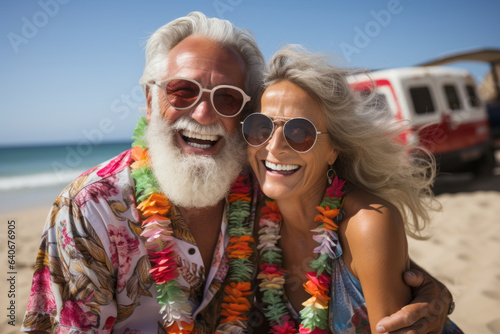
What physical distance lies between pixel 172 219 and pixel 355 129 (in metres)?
1.27

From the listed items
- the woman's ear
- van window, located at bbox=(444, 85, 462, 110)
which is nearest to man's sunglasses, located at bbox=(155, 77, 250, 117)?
the woman's ear

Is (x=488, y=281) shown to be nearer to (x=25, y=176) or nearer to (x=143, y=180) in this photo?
(x=143, y=180)

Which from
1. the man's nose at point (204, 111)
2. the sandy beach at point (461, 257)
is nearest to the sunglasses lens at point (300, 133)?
the man's nose at point (204, 111)

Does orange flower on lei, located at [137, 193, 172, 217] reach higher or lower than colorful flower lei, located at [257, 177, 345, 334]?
higher

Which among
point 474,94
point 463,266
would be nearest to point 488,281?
point 463,266

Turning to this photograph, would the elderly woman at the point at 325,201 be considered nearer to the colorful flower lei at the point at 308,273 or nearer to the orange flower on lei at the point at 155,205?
the colorful flower lei at the point at 308,273

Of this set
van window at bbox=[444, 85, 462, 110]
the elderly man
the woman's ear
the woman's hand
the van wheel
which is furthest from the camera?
the van wheel

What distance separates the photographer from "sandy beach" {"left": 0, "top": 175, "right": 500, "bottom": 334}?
3225 mm

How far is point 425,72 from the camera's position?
8.03 metres

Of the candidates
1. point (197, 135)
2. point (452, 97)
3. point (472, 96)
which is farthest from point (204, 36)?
point (472, 96)

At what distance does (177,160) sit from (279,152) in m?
0.63

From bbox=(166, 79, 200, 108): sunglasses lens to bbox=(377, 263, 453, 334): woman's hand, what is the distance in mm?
1579

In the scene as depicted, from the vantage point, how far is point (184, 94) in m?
2.36

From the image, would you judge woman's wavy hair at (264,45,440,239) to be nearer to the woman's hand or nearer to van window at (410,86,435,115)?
the woman's hand
